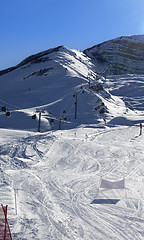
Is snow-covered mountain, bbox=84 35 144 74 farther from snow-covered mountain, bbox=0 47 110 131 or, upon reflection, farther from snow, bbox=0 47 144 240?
snow, bbox=0 47 144 240

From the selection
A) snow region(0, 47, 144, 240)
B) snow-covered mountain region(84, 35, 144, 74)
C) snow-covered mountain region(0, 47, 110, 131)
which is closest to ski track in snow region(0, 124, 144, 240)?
snow region(0, 47, 144, 240)

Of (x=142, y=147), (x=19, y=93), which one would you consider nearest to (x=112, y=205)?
(x=142, y=147)

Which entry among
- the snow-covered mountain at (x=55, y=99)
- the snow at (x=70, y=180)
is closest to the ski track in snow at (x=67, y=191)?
the snow at (x=70, y=180)

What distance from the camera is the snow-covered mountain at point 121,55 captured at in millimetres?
131125

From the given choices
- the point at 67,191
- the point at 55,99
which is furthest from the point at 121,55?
the point at 67,191

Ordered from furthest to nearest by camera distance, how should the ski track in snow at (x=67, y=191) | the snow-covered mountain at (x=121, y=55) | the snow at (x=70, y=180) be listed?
the snow-covered mountain at (x=121, y=55), the snow at (x=70, y=180), the ski track in snow at (x=67, y=191)

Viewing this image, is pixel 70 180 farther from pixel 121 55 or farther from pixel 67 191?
pixel 121 55

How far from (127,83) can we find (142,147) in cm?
6253

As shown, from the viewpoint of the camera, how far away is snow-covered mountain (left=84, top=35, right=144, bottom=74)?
131 m

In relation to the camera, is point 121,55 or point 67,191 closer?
point 67,191

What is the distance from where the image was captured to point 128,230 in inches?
385

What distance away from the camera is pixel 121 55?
466 ft

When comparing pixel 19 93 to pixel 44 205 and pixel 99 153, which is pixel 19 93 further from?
pixel 44 205

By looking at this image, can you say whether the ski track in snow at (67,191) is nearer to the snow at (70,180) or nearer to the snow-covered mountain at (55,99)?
the snow at (70,180)
